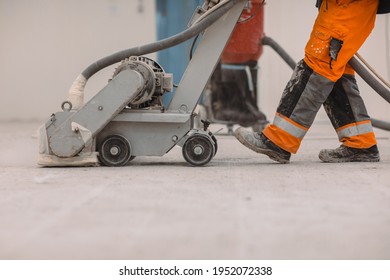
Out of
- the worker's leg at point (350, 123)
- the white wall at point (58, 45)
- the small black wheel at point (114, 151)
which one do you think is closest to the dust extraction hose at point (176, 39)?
the small black wheel at point (114, 151)

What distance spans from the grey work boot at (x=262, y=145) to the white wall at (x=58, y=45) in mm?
4253

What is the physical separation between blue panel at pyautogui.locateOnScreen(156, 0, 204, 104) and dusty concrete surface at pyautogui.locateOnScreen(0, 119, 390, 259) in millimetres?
3762

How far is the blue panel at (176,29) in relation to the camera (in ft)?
21.7

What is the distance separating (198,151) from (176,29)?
4.09 meters

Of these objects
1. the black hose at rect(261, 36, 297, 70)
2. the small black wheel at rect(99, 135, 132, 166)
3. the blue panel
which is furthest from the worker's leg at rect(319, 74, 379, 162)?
the blue panel

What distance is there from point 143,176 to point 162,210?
68cm

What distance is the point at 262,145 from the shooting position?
112 inches

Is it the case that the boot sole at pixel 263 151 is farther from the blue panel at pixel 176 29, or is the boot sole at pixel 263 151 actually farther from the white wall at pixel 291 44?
the white wall at pixel 291 44

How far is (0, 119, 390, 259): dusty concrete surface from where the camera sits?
1.46m

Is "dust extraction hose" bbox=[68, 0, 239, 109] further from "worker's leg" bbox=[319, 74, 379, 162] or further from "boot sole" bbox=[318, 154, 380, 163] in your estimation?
"boot sole" bbox=[318, 154, 380, 163]

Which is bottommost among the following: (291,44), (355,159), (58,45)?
(58,45)

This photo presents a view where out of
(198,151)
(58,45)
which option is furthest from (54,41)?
(198,151)

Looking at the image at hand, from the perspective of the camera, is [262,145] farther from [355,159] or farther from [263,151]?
[355,159]

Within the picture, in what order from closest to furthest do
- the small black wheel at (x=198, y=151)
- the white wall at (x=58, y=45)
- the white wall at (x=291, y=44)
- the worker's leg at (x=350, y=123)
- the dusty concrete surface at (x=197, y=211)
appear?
the dusty concrete surface at (x=197, y=211), the small black wheel at (x=198, y=151), the worker's leg at (x=350, y=123), the white wall at (x=291, y=44), the white wall at (x=58, y=45)
